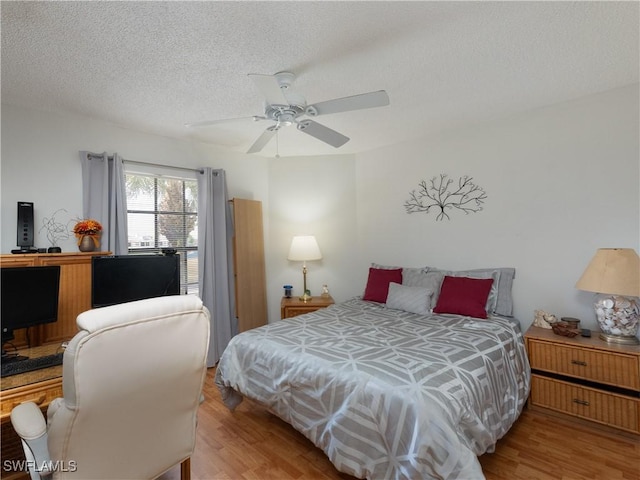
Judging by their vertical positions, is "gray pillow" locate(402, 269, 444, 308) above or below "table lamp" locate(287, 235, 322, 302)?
below

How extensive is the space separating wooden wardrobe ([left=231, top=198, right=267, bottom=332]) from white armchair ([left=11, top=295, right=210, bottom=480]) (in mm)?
2467

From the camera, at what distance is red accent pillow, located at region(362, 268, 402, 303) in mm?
3291

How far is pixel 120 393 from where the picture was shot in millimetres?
1067

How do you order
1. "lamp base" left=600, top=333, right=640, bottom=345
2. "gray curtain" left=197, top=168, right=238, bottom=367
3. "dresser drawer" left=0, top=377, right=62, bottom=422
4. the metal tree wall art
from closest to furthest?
"dresser drawer" left=0, top=377, right=62, bottom=422 < "lamp base" left=600, top=333, right=640, bottom=345 < the metal tree wall art < "gray curtain" left=197, top=168, right=238, bottom=367

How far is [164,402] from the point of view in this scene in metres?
1.22

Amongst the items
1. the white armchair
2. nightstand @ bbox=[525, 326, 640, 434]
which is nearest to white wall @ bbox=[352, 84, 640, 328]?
nightstand @ bbox=[525, 326, 640, 434]

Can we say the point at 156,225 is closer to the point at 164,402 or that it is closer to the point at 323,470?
the point at 164,402

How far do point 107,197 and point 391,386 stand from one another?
2.89 m

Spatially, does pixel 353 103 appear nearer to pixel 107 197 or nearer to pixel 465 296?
pixel 465 296

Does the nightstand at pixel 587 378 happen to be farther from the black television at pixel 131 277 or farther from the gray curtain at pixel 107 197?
the gray curtain at pixel 107 197

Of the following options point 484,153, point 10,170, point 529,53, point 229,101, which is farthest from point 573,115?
point 10,170

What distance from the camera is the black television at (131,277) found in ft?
7.35

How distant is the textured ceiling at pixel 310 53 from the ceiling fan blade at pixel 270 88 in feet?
0.94

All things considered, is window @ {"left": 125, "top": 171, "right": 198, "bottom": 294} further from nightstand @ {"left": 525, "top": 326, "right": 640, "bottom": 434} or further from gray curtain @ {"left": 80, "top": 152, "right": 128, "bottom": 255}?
nightstand @ {"left": 525, "top": 326, "right": 640, "bottom": 434}
